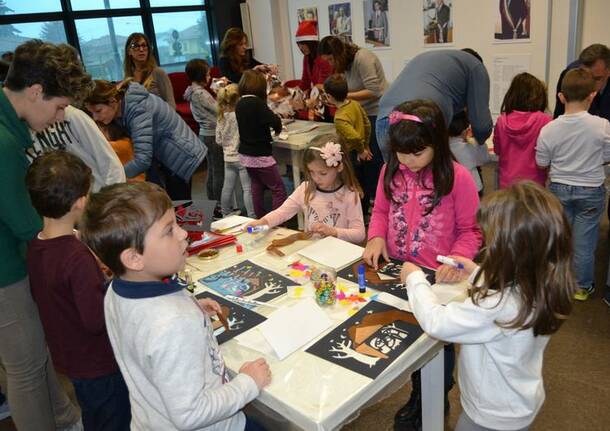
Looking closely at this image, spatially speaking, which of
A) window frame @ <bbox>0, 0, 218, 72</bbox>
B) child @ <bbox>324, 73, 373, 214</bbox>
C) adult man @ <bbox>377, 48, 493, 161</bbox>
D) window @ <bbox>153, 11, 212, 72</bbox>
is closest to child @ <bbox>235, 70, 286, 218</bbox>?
child @ <bbox>324, 73, 373, 214</bbox>

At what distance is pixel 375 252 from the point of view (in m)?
1.76

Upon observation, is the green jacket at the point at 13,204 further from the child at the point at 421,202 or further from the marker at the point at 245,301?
the child at the point at 421,202

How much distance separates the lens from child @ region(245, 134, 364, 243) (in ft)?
7.13

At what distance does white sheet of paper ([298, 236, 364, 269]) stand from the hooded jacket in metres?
1.26

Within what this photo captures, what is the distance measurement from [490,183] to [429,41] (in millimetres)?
1651

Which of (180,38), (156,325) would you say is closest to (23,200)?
(156,325)

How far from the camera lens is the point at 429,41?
5223mm

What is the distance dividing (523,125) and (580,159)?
421mm

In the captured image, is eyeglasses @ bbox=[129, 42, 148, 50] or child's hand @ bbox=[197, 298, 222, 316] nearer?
child's hand @ bbox=[197, 298, 222, 316]

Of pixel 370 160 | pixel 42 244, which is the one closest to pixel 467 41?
pixel 370 160

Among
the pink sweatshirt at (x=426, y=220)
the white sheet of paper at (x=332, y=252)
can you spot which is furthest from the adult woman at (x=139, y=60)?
the pink sweatshirt at (x=426, y=220)

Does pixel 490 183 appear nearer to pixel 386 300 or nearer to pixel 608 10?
pixel 608 10

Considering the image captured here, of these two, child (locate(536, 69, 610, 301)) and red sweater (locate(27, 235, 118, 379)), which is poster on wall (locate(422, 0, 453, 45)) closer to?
child (locate(536, 69, 610, 301))

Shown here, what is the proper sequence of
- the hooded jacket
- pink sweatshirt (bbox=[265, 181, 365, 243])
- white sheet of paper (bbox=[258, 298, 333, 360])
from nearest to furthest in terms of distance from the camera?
white sheet of paper (bbox=[258, 298, 333, 360]) → pink sweatshirt (bbox=[265, 181, 365, 243]) → the hooded jacket
